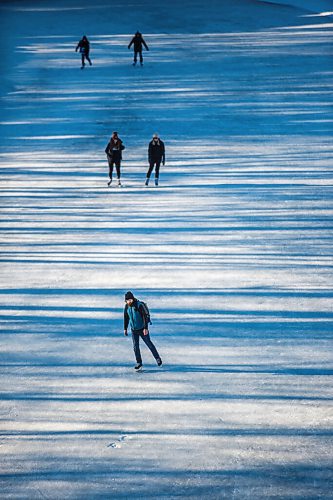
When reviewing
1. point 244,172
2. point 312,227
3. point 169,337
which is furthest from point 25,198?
point 169,337

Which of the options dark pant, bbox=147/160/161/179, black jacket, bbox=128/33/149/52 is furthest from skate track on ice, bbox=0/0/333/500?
black jacket, bbox=128/33/149/52

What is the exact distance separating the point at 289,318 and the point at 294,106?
14538 mm

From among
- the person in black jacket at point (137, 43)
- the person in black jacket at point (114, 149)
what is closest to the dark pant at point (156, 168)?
the person in black jacket at point (114, 149)

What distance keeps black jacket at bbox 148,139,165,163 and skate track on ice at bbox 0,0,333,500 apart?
0.88 meters

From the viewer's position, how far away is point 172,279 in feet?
48.1

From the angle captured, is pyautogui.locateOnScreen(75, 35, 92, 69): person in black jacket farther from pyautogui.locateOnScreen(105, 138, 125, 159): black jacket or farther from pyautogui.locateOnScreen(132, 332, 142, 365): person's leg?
pyautogui.locateOnScreen(132, 332, 142, 365): person's leg

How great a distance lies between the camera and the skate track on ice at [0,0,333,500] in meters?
9.57

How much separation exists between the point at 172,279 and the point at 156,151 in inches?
197

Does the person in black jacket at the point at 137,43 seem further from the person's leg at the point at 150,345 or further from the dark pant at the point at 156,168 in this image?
the person's leg at the point at 150,345

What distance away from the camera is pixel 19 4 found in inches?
1781

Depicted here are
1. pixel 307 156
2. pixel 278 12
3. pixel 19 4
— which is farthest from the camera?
pixel 19 4

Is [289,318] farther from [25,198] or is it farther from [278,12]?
[278,12]

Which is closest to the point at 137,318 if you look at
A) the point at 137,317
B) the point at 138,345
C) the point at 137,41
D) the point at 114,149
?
the point at 137,317

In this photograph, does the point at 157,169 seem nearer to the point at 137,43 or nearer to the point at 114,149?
the point at 114,149
